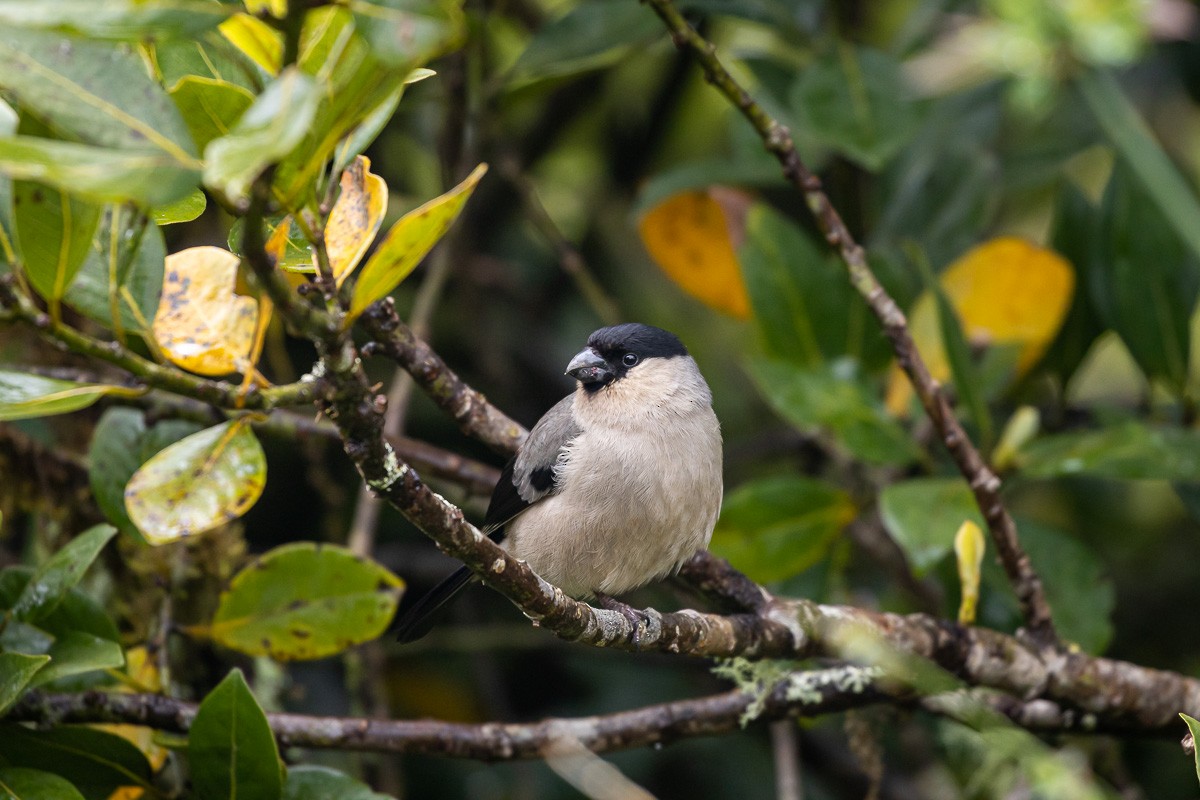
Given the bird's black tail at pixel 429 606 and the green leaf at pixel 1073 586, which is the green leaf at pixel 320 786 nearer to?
the bird's black tail at pixel 429 606

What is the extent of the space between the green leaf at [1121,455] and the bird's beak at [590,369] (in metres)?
1.14

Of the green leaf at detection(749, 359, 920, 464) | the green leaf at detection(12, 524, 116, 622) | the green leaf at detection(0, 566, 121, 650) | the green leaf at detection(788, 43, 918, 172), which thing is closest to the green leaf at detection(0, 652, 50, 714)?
the green leaf at detection(12, 524, 116, 622)

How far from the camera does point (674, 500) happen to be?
110 inches

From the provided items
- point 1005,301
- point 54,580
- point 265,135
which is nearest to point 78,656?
point 54,580

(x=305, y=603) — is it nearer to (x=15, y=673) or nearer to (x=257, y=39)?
(x=15, y=673)

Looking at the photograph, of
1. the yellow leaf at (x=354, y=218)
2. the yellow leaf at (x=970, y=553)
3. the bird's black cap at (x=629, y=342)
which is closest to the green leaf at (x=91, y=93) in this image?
the yellow leaf at (x=354, y=218)

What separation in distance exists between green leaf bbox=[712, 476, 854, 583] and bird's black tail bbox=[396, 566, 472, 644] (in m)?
0.71

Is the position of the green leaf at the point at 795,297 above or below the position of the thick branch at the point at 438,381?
above

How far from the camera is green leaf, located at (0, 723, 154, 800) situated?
216 centimetres

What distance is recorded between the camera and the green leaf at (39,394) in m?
1.54

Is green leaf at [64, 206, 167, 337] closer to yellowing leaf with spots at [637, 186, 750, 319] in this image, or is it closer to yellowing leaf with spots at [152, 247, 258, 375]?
yellowing leaf with spots at [152, 247, 258, 375]

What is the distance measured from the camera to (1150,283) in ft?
10.6

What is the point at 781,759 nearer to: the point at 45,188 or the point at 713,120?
the point at 45,188

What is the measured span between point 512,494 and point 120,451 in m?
0.94
